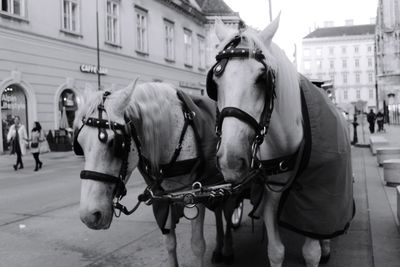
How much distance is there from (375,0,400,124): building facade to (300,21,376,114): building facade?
57284 millimetres

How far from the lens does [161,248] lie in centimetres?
511

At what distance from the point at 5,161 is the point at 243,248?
14504 millimetres

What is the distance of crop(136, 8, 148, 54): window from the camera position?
2747 cm

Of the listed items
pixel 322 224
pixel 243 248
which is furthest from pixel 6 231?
pixel 322 224

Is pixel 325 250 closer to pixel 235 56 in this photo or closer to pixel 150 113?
pixel 150 113

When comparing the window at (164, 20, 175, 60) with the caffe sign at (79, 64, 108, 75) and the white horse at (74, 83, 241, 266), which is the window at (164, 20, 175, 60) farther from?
the white horse at (74, 83, 241, 266)

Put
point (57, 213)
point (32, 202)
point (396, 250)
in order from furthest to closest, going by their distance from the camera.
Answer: point (32, 202) → point (57, 213) → point (396, 250)

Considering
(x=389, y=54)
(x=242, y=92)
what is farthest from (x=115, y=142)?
(x=389, y=54)

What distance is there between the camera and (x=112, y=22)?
25.1 metres

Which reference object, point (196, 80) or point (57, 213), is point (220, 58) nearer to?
point (57, 213)

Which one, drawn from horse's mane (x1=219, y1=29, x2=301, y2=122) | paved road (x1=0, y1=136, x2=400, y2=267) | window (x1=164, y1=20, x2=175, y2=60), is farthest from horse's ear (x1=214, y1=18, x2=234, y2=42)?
window (x1=164, y1=20, x2=175, y2=60)

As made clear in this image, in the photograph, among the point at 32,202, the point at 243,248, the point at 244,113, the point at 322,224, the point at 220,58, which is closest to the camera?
the point at 244,113

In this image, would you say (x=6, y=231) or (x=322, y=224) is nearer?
(x=322, y=224)

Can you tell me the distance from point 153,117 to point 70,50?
64.9 feet
